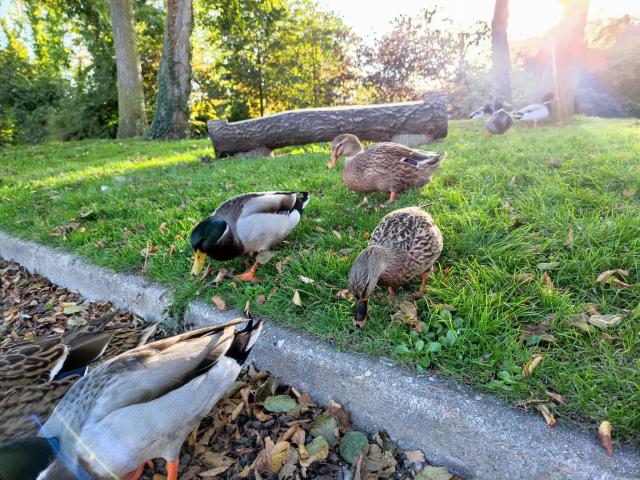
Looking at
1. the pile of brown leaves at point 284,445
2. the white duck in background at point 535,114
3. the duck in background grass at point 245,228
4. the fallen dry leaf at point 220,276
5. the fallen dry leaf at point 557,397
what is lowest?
the pile of brown leaves at point 284,445

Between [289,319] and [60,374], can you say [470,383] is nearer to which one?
[289,319]

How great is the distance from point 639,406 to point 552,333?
1.47ft

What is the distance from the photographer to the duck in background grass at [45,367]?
1.80m

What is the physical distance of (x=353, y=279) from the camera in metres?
2.04

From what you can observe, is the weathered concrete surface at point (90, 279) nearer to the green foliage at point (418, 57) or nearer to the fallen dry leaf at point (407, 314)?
the fallen dry leaf at point (407, 314)

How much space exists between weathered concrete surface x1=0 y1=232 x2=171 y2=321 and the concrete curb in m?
0.61

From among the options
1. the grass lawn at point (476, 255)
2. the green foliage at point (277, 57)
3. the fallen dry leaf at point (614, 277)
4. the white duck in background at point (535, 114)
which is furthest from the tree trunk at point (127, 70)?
the fallen dry leaf at point (614, 277)

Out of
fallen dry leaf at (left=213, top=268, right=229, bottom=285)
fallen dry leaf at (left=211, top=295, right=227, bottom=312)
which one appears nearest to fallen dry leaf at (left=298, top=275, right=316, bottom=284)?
fallen dry leaf at (left=211, top=295, right=227, bottom=312)

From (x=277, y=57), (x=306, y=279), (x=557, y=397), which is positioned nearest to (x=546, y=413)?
(x=557, y=397)

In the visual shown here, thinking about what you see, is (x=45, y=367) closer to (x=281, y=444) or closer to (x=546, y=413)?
(x=281, y=444)

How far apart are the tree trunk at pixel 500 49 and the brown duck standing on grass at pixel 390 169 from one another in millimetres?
8864

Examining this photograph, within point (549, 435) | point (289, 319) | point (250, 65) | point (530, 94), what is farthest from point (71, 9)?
point (549, 435)

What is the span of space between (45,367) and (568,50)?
390 inches

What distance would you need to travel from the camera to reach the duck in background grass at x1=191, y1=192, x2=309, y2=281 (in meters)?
2.58
